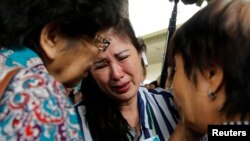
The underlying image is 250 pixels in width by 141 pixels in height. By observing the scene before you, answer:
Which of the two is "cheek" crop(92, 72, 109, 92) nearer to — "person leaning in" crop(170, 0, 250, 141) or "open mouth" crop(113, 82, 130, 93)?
"open mouth" crop(113, 82, 130, 93)

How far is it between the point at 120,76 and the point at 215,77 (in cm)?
65

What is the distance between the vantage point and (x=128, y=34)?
4.91 feet

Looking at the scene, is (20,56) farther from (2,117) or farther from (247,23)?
(247,23)

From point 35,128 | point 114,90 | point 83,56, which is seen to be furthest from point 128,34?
point 35,128

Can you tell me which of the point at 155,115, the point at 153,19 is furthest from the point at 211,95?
the point at 153,19

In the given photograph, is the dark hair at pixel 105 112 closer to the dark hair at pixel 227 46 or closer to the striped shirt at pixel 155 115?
the striped shirt at pixel 155 115

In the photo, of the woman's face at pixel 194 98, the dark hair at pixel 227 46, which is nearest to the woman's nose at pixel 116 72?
the woman's face at pixel 194 98

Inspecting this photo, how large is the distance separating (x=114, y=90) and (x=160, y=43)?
19.3 feet

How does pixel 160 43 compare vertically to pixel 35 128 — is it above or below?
below

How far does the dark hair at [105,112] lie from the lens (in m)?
1.34

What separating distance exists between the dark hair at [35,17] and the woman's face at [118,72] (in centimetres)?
60

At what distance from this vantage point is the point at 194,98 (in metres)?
0.85

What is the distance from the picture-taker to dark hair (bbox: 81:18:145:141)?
134cm

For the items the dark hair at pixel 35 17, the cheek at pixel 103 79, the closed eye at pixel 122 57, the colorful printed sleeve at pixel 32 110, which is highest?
the dark hair at pixel 35 17
